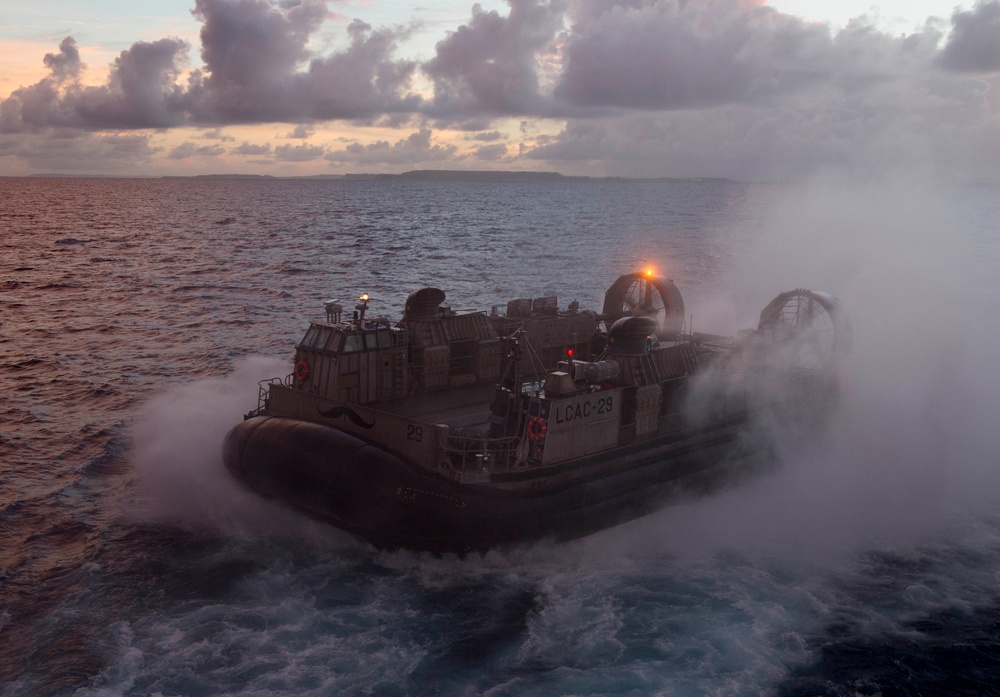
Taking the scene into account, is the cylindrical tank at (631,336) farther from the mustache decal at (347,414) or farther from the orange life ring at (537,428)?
the mustache decal at (347,414)

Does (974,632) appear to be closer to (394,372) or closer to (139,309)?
(394,372)

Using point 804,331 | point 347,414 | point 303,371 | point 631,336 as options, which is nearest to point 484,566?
point 347,414

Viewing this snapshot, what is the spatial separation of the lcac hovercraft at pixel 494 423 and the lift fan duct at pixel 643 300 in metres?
3.66

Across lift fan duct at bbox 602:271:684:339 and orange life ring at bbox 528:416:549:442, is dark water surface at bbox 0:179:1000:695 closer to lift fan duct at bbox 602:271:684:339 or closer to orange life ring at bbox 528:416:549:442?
orange life ring at bbox 528:416:549:442

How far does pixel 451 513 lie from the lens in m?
16.3

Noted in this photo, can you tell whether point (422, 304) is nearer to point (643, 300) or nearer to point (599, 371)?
point (599, 371)

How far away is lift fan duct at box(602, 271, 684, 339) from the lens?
91.5ft

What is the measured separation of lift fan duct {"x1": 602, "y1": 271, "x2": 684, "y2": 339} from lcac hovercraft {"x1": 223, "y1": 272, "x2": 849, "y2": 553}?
144 inches

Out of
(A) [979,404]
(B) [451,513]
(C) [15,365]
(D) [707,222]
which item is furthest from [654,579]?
(D) [707,222]

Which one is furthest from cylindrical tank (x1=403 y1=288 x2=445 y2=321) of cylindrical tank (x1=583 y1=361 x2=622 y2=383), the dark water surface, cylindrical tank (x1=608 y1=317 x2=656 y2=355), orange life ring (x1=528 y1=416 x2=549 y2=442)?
the dark water surface

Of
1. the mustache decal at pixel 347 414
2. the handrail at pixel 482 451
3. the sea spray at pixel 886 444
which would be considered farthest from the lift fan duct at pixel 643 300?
the mustache decal at pixel 347 414

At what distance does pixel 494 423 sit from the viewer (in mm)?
18047

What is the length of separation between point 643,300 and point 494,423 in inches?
523

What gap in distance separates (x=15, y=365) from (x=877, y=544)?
103ft
